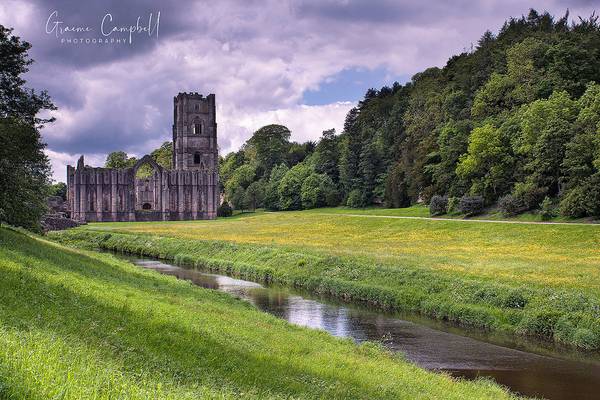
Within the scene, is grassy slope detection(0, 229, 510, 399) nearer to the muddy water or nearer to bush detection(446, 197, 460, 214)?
the muddy water

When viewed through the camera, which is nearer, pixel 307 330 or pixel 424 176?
pixel 307 330

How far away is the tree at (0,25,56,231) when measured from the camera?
28544mm

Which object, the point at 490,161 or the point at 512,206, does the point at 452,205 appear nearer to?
the point at 490,161

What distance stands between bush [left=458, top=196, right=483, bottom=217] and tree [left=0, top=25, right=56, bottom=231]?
4583 cm

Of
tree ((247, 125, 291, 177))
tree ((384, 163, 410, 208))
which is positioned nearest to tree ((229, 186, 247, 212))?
tree ((247, 125, 291, 177))

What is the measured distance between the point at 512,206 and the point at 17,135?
4854 cm

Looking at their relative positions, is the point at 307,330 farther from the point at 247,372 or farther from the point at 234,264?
the point at 234,264

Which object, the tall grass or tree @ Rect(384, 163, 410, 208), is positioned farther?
tree @ Rect(384, 163, 410, 208)

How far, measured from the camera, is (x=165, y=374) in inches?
467

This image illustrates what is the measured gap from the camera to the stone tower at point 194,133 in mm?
138875

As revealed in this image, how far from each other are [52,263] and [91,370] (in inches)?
701

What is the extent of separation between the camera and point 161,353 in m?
13.8

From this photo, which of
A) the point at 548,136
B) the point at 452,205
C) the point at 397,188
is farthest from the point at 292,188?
the point at 548,136

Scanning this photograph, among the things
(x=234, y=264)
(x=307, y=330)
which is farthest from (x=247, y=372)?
(x=234, y=264)
